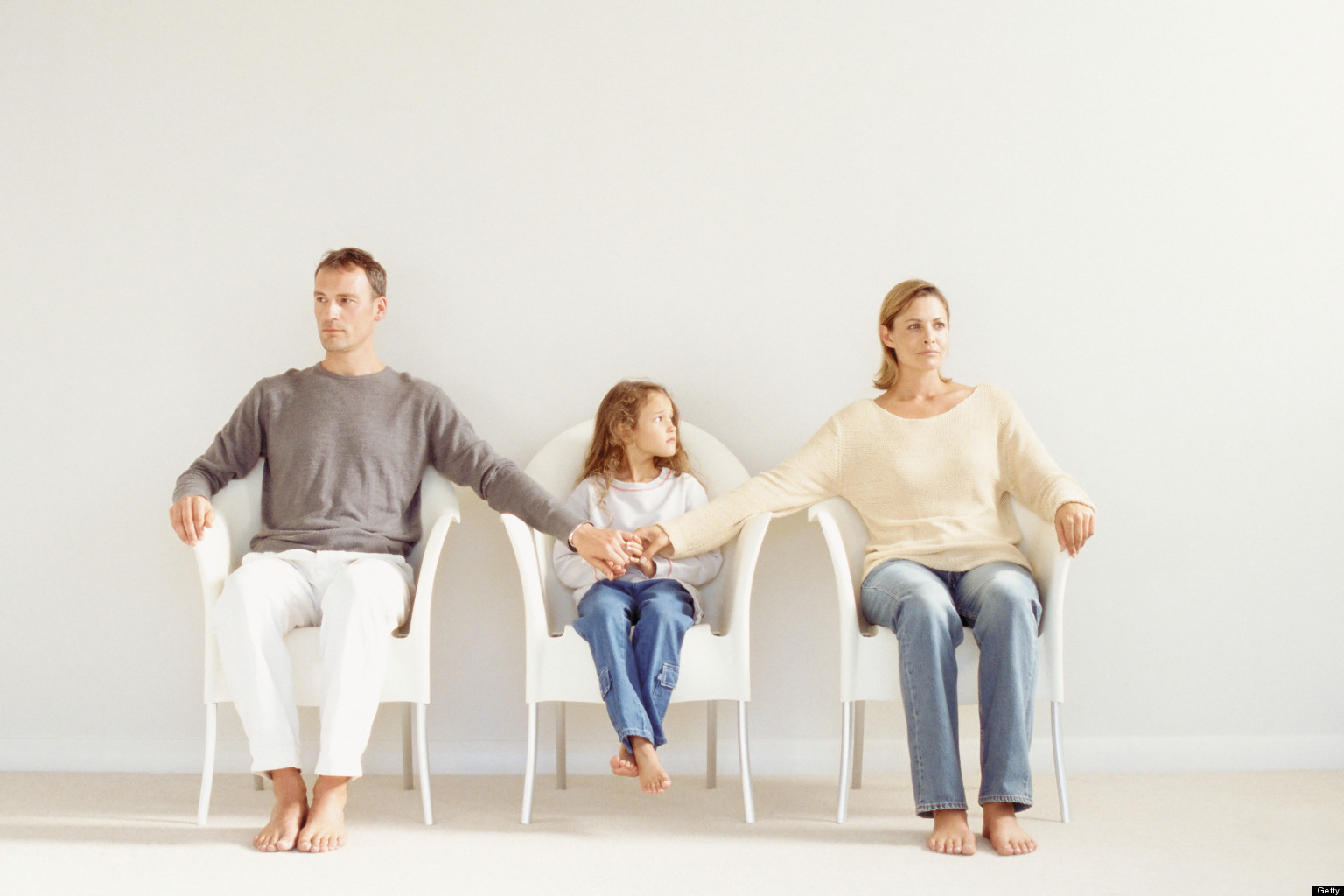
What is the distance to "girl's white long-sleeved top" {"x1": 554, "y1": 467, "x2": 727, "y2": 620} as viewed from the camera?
220cm

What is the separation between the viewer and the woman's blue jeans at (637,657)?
188 centimetres

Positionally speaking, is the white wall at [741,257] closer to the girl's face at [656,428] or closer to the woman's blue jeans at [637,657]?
the girl's face at [656,428]

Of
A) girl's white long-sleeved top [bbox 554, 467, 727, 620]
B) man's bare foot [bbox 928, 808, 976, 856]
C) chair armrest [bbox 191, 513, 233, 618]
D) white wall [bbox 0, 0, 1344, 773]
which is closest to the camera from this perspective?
man's bare foot [bbox 928, 808, 976, 856]

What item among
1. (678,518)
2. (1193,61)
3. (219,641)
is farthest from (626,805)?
(1193,61)

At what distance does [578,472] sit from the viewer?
2387 millimetres

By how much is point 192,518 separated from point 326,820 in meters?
0.70

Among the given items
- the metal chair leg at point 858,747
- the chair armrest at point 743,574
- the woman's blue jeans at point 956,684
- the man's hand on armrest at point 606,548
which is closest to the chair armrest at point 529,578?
the man's hand on armrest at point 606,548

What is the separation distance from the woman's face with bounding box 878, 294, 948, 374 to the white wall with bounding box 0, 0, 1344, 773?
267 mm

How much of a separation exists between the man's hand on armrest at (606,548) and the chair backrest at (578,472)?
155 millimetres

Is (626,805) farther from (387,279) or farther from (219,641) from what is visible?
(387,279)

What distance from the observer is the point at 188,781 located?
2.39 m

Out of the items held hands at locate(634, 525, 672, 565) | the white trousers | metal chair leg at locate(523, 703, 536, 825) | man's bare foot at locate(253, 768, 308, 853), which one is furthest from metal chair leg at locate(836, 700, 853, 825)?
man's bare foot at locate(253, 768, 308, 853)

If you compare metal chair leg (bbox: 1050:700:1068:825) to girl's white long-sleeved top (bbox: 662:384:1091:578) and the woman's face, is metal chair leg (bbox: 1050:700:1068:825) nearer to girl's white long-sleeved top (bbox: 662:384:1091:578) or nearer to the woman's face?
girl's white long-sleeved top (bbox: 662:384:1091:578)

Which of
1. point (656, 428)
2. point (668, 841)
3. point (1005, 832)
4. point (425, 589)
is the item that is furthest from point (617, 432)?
point (1005, 832)
